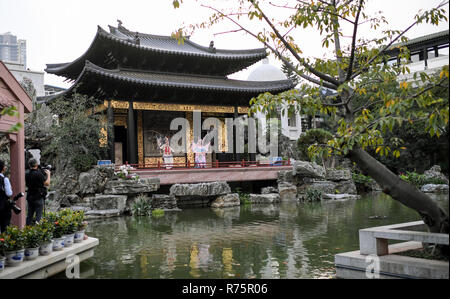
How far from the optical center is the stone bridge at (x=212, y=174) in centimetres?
1764

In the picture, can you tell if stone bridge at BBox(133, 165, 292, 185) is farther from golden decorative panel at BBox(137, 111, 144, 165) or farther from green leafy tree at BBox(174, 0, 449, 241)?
green leafy tree at BBox(174, 0, 449, 241)

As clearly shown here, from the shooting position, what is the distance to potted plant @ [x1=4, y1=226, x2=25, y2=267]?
5.23 meters

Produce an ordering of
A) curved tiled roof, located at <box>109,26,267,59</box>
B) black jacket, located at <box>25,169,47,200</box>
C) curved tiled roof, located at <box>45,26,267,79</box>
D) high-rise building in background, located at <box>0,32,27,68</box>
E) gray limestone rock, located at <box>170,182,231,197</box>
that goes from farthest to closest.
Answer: high-rise building in background, located at <box>0,32,27,68</box>
curved tiled roof, located at <box>109,26,267,59</box>
curved tiled roof, located at <box>45,26,267,79</box>
gray limestone rock, located at <box>170,182,231,197</box>
black jacket, located at <box>25,169,47,200</box>

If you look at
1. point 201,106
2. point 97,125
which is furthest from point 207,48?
point 97,125

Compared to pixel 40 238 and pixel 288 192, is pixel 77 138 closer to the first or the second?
pixel 288 192

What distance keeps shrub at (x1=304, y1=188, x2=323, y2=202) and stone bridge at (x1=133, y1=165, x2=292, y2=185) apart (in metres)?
2.30

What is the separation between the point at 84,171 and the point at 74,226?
433 inches

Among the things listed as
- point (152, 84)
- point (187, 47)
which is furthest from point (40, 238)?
point (187, 47)

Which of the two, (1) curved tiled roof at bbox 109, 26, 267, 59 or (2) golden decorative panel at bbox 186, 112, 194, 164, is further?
(2) golden decorative panel at bbox 186, 112, 194, 164

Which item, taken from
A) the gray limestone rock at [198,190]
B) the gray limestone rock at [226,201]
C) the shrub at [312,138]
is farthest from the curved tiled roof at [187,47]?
the gray limestone rock at [226,201]

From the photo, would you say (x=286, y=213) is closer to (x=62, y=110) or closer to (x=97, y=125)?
(x=97, y=125)

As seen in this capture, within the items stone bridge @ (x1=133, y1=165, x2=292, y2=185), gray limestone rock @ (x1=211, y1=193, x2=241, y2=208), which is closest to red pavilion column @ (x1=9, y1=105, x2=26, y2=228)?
stone bridge @ (x1=133, y1=165, x2=292, y2=185)

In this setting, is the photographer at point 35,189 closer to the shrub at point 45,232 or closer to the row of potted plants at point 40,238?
the row of potted plants at point 40,238

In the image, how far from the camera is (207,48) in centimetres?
2439
